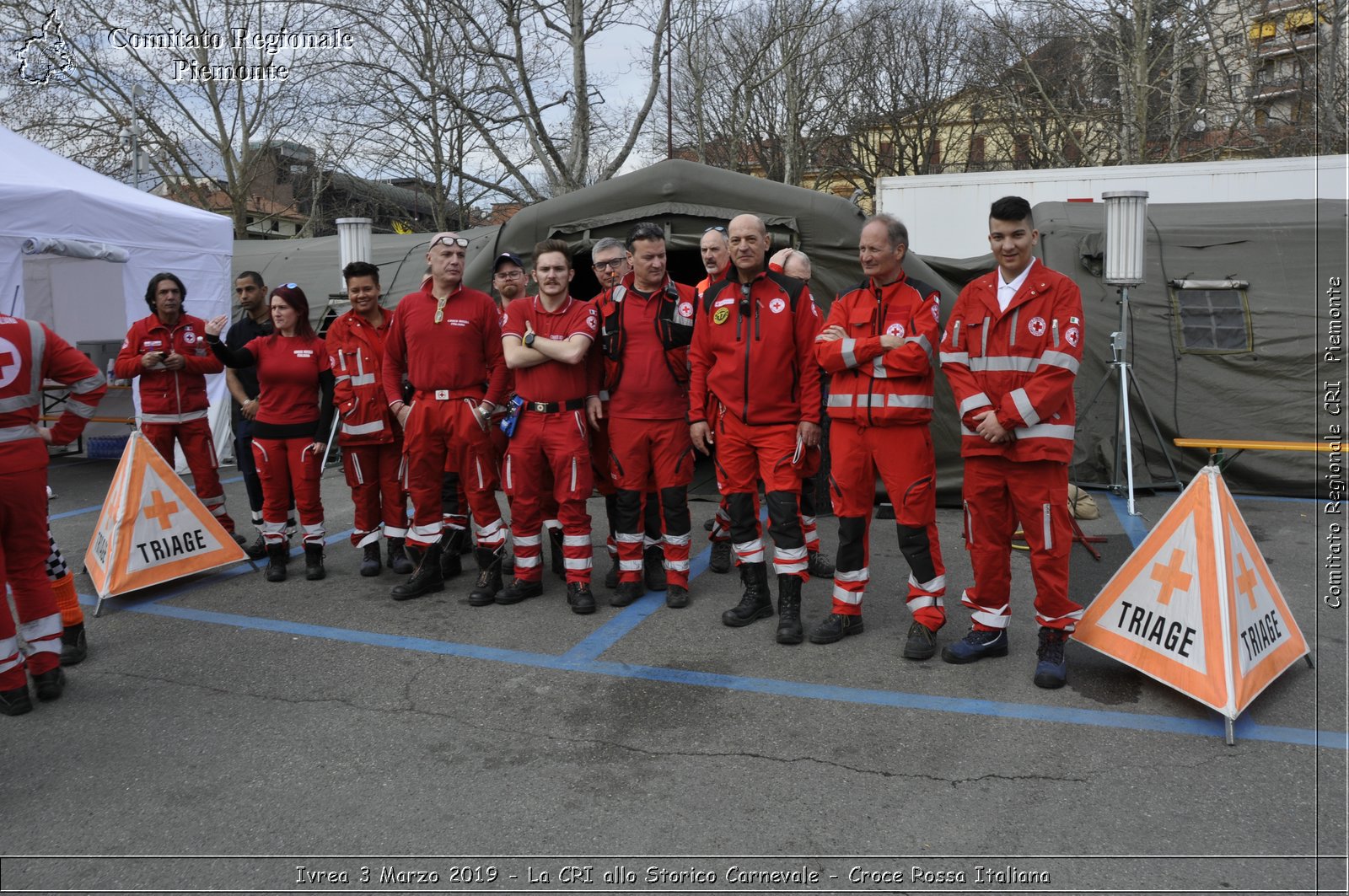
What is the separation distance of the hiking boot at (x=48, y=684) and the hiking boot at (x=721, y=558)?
11.8 feet

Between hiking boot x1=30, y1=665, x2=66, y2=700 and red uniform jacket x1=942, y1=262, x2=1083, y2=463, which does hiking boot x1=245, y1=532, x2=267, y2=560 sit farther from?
red uniform jacket x1=942, y1=262, x2=1083, y2=463

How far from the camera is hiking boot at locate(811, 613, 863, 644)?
479 cm

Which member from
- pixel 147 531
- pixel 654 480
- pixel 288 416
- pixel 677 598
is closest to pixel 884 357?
pixel 654 480

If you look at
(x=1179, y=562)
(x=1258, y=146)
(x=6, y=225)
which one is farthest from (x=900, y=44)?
(x=1179, y=562)

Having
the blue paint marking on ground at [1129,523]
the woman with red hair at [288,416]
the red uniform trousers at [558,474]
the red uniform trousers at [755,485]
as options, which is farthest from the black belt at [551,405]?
the blue paint marking on ground at [1129,523]

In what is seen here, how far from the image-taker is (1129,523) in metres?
7.40

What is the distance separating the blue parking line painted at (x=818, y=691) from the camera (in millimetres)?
3725

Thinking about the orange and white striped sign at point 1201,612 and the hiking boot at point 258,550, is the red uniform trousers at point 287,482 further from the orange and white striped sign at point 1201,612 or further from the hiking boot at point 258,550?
the orange and white striped sign at point 1201,612

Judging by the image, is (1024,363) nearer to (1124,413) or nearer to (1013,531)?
(1013,531)

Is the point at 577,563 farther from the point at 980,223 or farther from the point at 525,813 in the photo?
the point at 980,223

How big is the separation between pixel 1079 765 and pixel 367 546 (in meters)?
4.48

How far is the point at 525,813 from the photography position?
3.20 m

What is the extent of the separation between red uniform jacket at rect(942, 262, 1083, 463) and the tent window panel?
205 inches

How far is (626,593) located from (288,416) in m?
2.44
